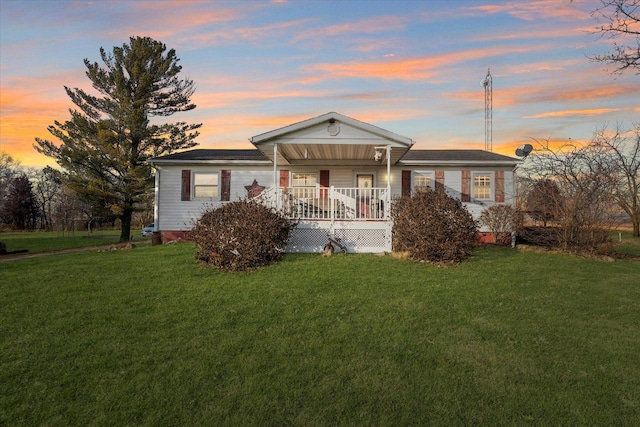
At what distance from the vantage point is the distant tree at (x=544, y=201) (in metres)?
12.5

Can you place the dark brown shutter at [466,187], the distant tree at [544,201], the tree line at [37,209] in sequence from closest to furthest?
the distant tree at [544,201] → the dark brown shutter at [466,187] → the tree line at [37,209]

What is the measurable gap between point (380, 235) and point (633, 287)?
5.99 meters

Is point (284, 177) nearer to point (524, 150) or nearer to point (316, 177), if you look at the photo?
point (316, 177)

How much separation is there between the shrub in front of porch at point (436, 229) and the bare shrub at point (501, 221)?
13.3 ft

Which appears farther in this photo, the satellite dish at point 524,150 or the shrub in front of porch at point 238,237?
the satellite dish at point 524,150

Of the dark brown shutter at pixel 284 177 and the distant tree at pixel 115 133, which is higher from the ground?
the distant tree at pixel 115 133

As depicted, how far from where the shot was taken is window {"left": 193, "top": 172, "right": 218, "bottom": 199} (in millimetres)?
15492

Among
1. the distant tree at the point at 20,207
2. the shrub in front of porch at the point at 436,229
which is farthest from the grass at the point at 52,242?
the distant tree at the point at 20,207

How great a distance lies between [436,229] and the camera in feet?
33.1

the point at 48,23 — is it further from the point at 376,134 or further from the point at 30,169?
the point at 30,169

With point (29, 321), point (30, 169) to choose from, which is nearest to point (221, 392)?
point (29, 321)

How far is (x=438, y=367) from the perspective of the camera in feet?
14.4

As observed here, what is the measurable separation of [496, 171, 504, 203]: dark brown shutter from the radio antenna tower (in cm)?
787

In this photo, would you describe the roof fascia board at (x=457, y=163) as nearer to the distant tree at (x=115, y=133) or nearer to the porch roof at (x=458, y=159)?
the porch roof at (x=458, y=159)
